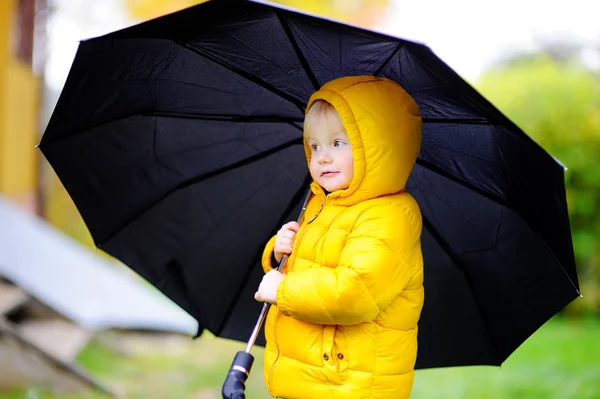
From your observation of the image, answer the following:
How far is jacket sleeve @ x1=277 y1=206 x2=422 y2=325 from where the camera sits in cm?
216

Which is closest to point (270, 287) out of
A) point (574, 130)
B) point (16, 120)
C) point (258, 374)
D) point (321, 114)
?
point (321, 114)

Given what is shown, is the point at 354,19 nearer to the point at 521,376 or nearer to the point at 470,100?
the point at 521,376

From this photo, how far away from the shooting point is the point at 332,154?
2.35 m

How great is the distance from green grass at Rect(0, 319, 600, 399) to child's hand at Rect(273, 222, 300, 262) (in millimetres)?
2645

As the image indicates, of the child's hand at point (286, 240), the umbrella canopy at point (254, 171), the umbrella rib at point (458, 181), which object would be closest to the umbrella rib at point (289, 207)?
the umbrella canopy at point (254, 171)

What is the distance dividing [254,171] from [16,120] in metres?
5.92

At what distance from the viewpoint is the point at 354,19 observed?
14.7 m

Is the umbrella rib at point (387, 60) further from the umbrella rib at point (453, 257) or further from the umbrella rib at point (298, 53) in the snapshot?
the umbrella rib at point (453, 257)

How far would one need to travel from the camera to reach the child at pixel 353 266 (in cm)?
219

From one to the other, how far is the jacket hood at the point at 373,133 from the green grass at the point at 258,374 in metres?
3.06

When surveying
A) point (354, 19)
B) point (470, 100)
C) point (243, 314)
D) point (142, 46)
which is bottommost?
point (243, 314)

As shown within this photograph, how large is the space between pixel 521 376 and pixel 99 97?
14.2 feet

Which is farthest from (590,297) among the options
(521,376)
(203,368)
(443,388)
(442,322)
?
(442,322)

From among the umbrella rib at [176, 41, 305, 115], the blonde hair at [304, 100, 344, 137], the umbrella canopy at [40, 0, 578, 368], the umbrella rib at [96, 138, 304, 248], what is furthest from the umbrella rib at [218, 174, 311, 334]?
the blonde hair at [304, 100, 344, 137]
